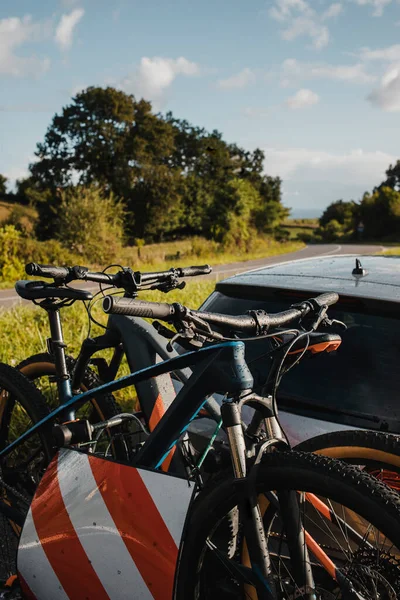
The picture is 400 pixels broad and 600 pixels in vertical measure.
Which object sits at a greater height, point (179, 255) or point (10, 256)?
point (10, 256)

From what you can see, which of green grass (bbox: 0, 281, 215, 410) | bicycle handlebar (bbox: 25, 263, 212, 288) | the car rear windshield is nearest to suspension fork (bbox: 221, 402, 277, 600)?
bicycle handlebar (bbox: 25, 263, 212, 288)

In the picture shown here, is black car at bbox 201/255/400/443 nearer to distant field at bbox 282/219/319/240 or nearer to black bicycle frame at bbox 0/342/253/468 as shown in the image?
black bicycle frame at bbox 0/342/253/468

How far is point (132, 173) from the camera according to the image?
173 ft

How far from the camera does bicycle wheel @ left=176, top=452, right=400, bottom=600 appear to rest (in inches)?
63.4

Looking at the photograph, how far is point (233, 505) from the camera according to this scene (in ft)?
5.92

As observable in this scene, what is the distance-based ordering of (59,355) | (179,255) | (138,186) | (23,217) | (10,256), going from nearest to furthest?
(59,355) < (10,256) < (179,255) < (23,217) < (138,186)

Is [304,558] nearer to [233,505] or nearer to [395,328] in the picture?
[233,505]

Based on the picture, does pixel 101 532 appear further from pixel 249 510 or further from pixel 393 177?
pixel 393 177

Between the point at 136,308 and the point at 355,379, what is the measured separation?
133cm

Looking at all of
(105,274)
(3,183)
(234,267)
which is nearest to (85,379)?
(105,274)

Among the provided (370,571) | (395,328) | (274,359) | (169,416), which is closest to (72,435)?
(169,416)

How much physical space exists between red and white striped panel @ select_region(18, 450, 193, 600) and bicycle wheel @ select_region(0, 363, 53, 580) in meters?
0.48

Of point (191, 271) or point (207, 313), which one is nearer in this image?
point (207, 313)

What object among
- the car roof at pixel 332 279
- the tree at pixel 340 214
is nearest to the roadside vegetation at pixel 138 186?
the tree at pixel 340 214
